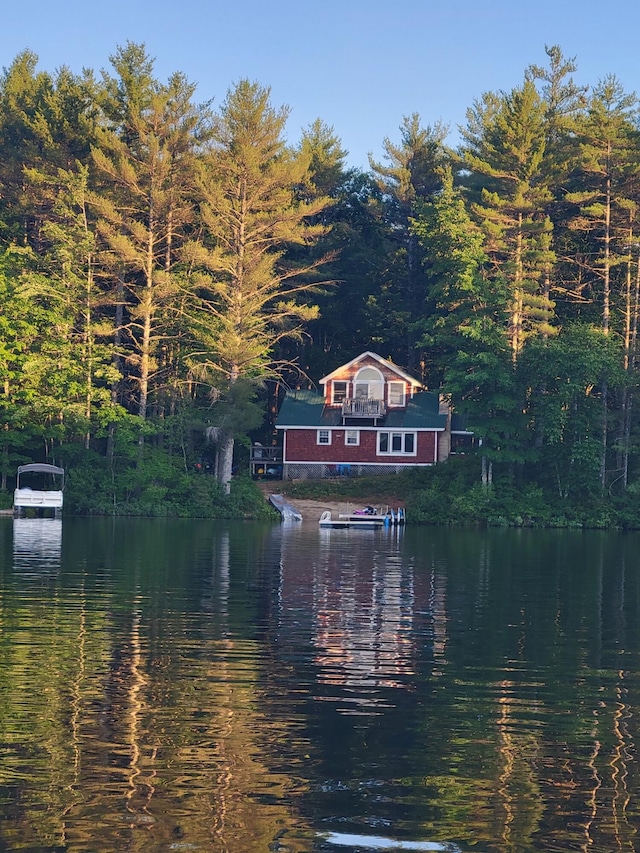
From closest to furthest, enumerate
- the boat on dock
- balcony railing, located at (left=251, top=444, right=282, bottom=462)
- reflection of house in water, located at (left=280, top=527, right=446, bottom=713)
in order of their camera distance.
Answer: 1. reflection of house in water, located at (left=280, top=527, right=446, bottom=713)
2. the boat on dock
3. balcony railing, located at (left=251, top=444, right=282, bottom=462)

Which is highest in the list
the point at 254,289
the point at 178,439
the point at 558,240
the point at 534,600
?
the point at 558,240

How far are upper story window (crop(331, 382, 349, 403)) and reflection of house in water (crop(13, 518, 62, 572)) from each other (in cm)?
2100

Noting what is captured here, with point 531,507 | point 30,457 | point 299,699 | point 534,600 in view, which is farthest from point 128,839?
A: point 30,457

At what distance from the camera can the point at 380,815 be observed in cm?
984

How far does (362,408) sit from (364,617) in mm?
43143

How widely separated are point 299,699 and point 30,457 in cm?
4776

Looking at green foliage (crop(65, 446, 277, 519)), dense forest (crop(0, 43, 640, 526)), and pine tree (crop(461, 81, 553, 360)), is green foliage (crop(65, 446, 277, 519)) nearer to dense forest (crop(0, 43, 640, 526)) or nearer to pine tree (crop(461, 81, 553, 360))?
dense forest (crop(0, 43, 640, 526))

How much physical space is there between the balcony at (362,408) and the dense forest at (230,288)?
464cm

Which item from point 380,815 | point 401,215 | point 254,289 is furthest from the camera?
point 401,215

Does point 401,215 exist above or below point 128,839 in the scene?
above

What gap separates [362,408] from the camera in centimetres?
6481

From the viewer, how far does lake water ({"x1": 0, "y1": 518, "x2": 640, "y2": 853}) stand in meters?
9.62

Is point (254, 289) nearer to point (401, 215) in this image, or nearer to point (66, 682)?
point (401, 215)

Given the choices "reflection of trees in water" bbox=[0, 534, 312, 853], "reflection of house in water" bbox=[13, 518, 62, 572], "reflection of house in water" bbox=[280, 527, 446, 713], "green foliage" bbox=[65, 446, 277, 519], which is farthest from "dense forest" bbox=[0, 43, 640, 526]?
"reflection of trees in water" bbox=[0, 534, 312, 853]
